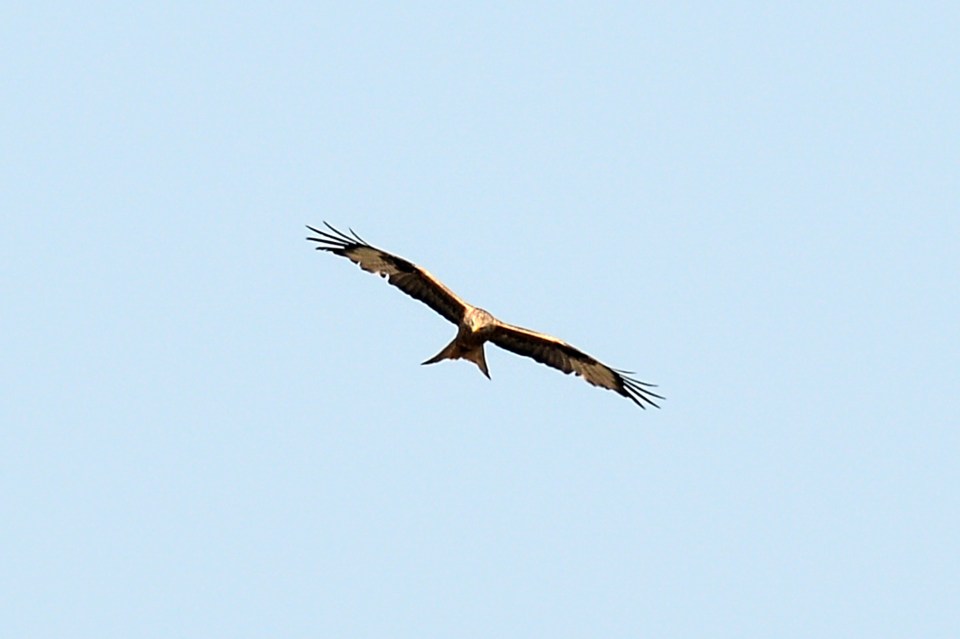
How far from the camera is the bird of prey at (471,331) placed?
561 inches

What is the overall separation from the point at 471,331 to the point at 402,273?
1513 mm

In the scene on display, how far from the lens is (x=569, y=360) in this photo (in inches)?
587

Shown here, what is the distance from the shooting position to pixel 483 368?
14.4 metres

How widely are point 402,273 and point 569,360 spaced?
286cm

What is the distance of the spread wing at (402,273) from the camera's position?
1441 cm

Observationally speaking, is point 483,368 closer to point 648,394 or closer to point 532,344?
point 532,344

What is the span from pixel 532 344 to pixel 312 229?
3772 millimetres

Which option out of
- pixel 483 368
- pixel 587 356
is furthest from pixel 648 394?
pixel 483 368

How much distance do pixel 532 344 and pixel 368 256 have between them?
281cm

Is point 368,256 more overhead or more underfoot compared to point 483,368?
more overhead

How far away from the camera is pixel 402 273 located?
14.7 metres

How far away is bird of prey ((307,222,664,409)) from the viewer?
14.3 m

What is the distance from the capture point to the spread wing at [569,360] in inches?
573

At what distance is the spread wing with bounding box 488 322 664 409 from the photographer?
14555 millimetres
